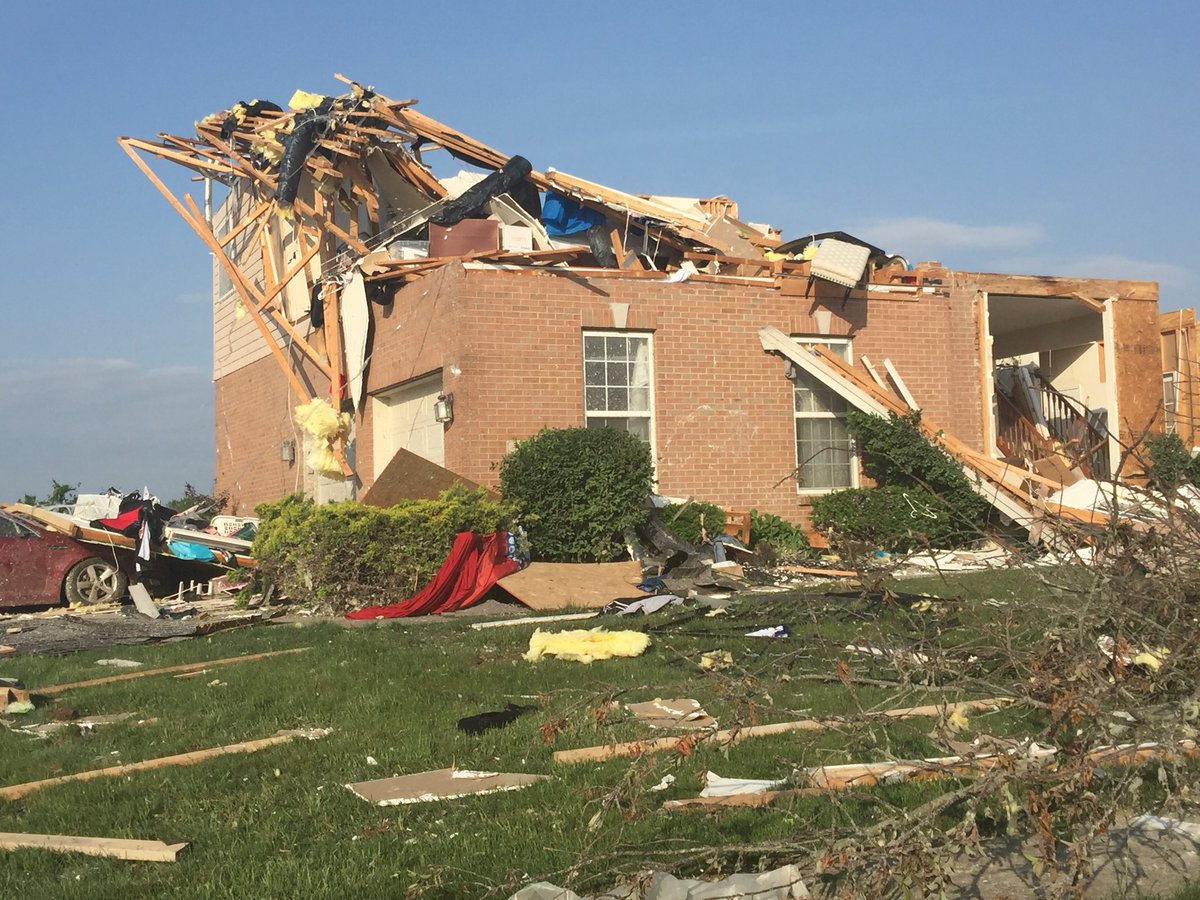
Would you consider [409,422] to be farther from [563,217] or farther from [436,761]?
[436,761]

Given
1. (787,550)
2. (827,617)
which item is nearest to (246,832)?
(827,617)

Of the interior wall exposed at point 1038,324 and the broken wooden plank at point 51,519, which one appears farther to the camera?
the interior wall exposed at point 1038,324

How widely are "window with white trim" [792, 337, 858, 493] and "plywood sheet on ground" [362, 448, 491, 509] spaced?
499cm

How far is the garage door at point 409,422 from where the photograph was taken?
16.2m

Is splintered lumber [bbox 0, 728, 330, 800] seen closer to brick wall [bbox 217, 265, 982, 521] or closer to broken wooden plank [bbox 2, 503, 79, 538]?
brick wall [bbox 217, 265, 982, 521]

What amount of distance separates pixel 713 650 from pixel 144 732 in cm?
361

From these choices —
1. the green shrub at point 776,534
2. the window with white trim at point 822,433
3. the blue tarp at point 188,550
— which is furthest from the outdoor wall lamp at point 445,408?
the window with white trim at point 822,433

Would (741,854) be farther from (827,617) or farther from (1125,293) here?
(1125,293)

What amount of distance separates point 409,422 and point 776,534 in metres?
5.47

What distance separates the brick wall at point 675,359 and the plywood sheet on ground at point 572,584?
2342mm

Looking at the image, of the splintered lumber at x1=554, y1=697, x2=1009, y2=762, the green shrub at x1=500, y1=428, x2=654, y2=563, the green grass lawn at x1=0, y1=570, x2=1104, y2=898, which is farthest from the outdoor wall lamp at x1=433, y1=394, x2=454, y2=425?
the splintered lumber at x1=554, y1=697, x2=1009, y2=762

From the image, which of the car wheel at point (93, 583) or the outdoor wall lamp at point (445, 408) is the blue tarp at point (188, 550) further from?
the outdoor wall lamp at point (445, 408)

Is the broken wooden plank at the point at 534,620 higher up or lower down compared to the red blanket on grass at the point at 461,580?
lower down

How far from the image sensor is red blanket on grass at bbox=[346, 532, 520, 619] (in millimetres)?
12148
